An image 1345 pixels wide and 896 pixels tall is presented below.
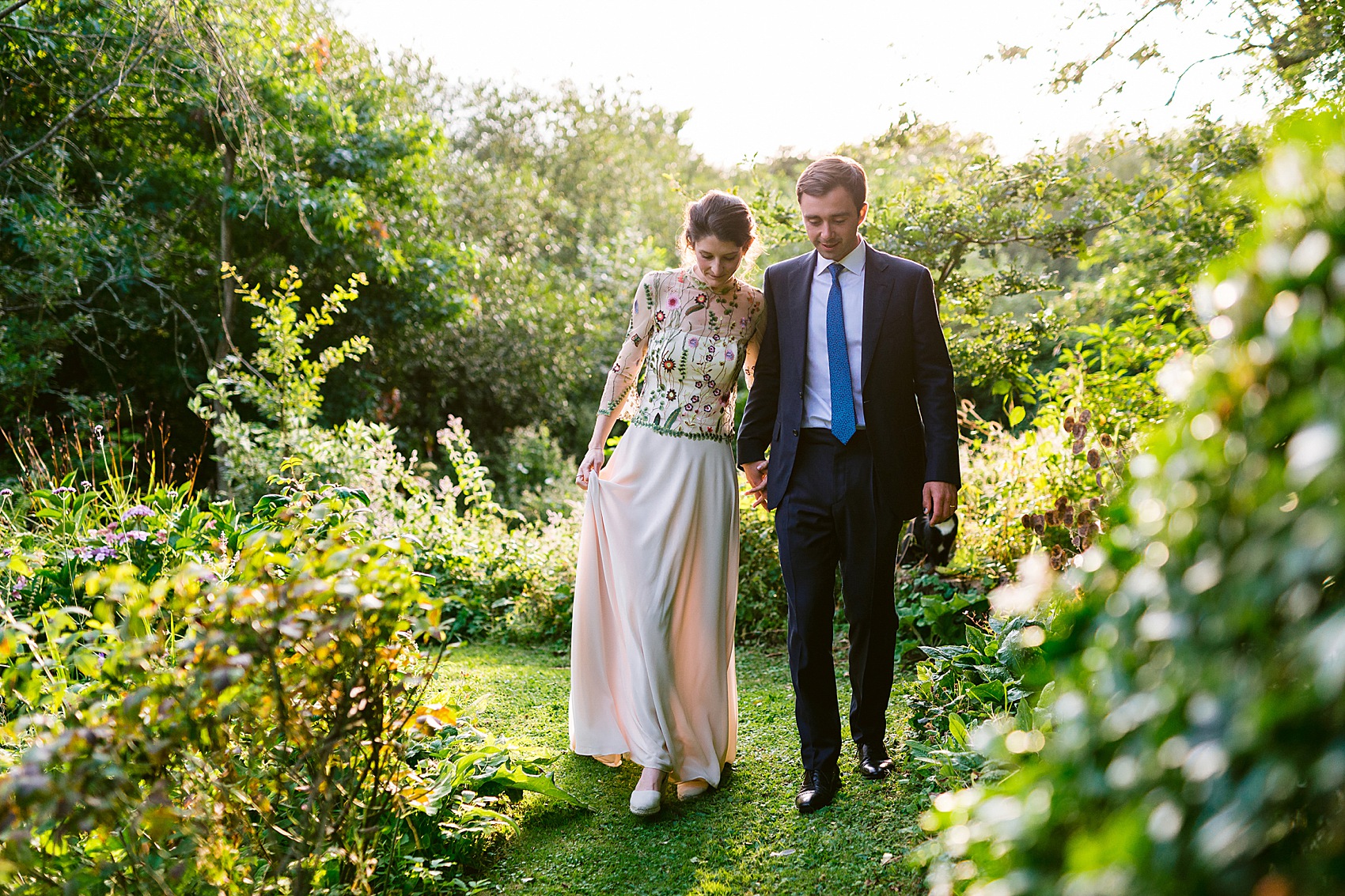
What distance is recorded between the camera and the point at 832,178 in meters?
2.99

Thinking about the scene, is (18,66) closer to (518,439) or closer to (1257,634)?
(518,439)

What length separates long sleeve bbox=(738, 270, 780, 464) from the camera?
3.29 m

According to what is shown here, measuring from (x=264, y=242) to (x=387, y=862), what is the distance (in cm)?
961

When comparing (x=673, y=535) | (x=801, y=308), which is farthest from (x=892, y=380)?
(x=673, y=535)

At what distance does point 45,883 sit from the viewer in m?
1.79

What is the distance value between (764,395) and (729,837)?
147 centimetres

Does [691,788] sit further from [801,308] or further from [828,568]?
[801,308]

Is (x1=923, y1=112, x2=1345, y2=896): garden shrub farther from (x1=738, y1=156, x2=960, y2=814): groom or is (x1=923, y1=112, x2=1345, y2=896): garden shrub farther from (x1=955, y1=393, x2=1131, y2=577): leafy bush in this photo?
(x1=955, y1=393, x2=1131, y2=577): leafy bush

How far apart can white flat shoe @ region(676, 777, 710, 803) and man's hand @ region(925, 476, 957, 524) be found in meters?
1.23

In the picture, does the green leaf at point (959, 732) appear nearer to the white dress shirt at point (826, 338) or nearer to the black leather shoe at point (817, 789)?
the black leather shoe at point (817, 789)

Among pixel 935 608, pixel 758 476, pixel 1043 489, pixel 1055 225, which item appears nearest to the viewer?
pixel 758 476

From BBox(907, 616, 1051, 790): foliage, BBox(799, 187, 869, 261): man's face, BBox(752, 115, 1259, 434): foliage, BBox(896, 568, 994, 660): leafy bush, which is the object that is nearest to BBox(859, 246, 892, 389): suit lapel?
BBox(799, 187, 869, 261): man's face

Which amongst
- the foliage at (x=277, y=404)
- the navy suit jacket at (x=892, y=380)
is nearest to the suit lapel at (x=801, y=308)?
the navy suit jacket at (x=892, y=380)

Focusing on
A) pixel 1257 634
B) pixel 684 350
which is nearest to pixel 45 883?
pixel 1257 634
